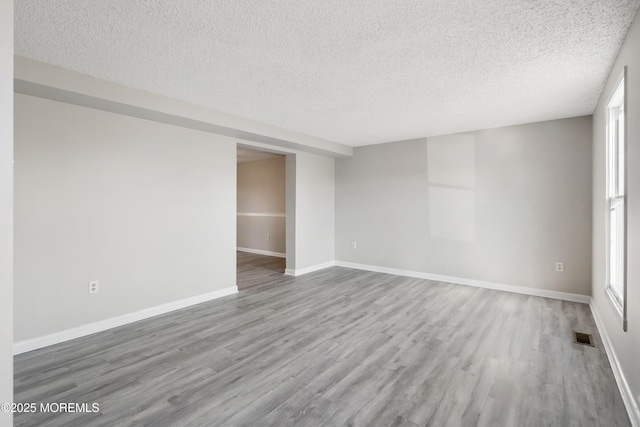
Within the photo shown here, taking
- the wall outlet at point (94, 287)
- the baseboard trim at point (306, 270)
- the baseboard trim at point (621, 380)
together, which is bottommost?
the baseboard trim at point (621, 380)

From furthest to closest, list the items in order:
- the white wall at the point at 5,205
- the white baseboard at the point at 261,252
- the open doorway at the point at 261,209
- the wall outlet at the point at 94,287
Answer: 1. the white baseboard at the point at 261,252
2. the open doorway at the point at 261,209
3. the wall outlet at the point at 94,287
4. the white wall at the point at 5,205

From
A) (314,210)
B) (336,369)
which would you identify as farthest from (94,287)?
(314,210)

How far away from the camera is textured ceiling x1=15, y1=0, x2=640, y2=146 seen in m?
1.75

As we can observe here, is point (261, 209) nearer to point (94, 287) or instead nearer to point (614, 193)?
point (94, 287)

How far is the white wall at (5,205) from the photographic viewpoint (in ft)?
3.44

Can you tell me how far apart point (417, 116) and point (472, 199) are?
1691 mm

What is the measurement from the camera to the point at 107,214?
310cm

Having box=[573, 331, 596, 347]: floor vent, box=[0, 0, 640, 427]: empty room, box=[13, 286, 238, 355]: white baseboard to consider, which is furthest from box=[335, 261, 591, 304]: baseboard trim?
box=[13, 286, 238, 355]: white baseboard

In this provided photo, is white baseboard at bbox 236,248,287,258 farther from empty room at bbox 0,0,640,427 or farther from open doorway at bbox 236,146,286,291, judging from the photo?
empty room at bbox 0,0,640,427

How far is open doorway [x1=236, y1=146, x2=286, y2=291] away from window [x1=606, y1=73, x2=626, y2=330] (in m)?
5.12

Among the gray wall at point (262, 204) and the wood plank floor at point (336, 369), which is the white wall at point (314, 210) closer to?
the gray wall at point (262, 204)

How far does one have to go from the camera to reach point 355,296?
13.7 ft

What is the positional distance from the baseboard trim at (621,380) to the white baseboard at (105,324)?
13.2ft

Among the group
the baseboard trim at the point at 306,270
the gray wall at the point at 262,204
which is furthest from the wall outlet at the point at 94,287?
the gray wall at the point at 262,204
